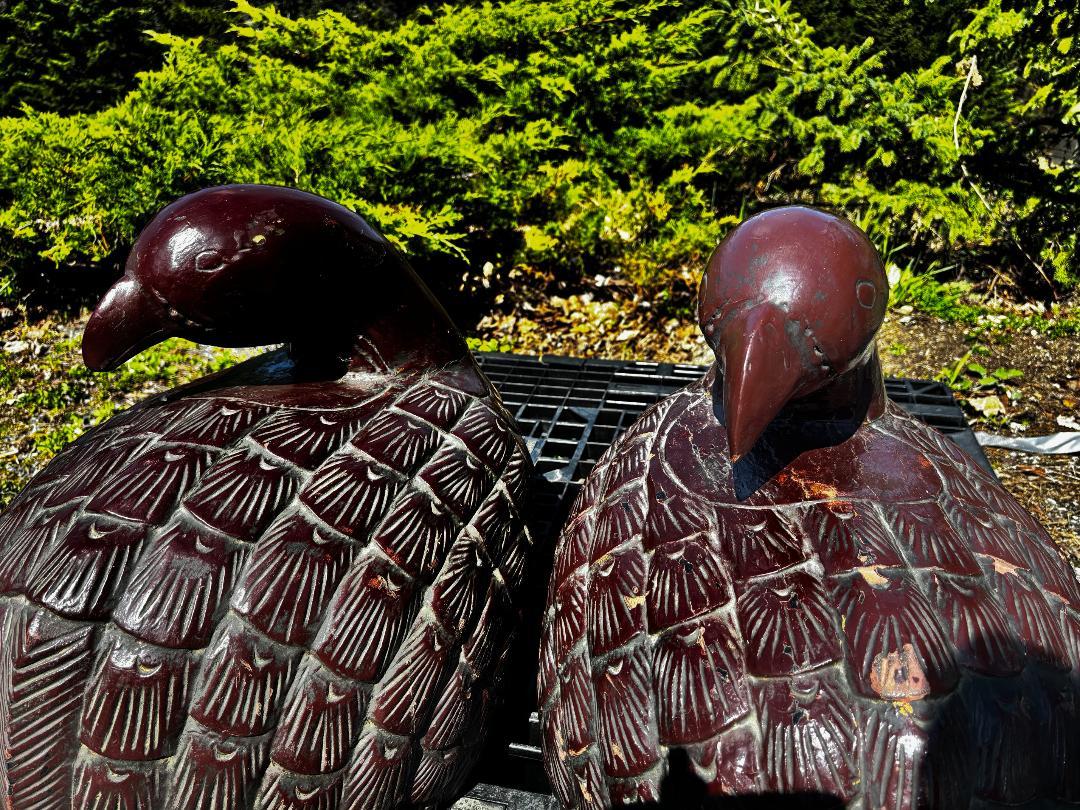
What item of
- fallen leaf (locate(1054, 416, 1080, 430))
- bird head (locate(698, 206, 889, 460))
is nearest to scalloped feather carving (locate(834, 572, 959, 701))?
bird head (locate(698, 206, 889, 460))

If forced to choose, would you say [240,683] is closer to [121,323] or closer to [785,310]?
[121,323]

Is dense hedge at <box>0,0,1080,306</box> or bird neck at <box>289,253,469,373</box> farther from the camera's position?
dense hedge at <box>0,0,1080,306</box>

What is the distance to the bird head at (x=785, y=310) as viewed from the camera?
1.32 metres

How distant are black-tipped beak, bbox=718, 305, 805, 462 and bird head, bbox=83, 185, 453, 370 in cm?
112

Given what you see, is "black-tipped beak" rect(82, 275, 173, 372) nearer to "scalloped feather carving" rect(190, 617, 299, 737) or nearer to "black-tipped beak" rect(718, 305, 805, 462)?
"scalloped feather carving" rect(190, 617, 299, 737)

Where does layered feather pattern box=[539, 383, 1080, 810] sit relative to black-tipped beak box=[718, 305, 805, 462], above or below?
below

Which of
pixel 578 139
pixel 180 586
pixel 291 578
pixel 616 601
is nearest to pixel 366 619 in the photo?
pixel 291 578

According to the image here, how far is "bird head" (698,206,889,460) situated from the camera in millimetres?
1319

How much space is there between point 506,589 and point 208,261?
111cm

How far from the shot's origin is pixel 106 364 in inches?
71.9

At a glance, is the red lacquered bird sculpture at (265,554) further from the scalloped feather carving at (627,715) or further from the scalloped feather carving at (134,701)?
the scalloped feather carving at (627,715)

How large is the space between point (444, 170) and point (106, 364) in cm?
423

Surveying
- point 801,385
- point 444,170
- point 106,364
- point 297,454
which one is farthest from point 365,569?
point 444,170

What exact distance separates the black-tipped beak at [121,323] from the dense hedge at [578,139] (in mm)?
3421
